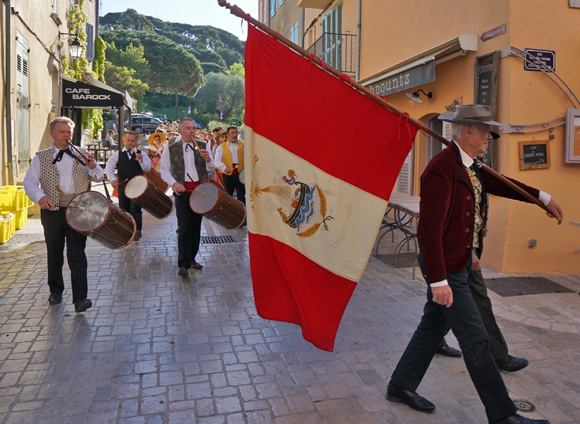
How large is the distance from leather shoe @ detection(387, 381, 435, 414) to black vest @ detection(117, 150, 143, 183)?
6.82m

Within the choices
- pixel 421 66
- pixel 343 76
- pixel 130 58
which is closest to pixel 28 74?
pixel 421 66

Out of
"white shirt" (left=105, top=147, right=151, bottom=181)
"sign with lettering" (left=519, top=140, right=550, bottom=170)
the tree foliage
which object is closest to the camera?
"sign with lettering" (left=519, top=140, right=550, bottom=170)

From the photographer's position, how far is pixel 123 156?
9.26m

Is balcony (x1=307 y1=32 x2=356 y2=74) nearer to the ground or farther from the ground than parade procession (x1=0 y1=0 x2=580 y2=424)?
farther from the ground

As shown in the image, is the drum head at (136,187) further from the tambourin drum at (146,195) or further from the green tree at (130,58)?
the green tree at (130,58)

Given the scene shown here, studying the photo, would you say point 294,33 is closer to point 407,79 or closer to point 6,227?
point 407,79

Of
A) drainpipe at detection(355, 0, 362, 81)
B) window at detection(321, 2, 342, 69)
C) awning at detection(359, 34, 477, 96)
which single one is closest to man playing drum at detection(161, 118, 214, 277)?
awning at detection(359, 34, 477, 96)

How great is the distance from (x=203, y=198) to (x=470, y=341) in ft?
14.6

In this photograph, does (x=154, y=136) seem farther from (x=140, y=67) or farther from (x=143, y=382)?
(x=140, y=67)

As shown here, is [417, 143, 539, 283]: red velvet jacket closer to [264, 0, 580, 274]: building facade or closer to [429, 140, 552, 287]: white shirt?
[429, 140, 552, 287]: white shirt

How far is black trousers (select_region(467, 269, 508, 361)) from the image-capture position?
145 inches

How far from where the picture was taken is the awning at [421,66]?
7.61 meters

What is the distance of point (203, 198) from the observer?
6.86 meters

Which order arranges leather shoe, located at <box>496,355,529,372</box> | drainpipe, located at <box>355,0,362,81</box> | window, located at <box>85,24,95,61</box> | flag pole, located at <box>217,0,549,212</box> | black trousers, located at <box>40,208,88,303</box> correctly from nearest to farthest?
flag pole, located at <box>217,0,549,212</box>
leather shoe, located at <box>496,355,529,372</box>
black trousers, located at <box>40,208,88,303</box>
drainpipe, located at <box>355,0,362,81</box>
window, located at <box>85,24,95,61</box>
